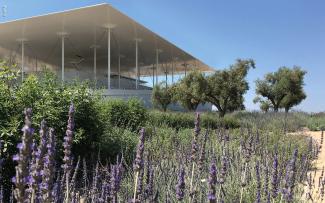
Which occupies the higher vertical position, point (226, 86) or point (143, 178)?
point (226, 86)

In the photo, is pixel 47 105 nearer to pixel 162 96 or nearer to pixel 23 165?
pixel 23 165

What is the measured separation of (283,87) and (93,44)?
19.9 m

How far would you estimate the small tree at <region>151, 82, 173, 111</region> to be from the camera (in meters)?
43.9

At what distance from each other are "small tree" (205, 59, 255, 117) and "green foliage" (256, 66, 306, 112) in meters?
7.15

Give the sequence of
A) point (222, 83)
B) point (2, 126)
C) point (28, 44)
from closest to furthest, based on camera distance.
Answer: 1. point (2, 126)
2. point (222, 83)
3. point (28, 44)

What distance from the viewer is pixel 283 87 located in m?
37.7

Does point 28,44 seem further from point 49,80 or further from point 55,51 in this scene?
point 49,80

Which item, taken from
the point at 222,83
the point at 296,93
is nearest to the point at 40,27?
the point at 222,83

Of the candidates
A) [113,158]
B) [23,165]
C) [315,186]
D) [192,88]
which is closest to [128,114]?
[113,158]

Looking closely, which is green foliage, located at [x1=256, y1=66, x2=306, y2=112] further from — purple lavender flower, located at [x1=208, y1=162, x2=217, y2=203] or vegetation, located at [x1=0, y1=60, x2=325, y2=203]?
purple lavender flower, located at [x1=208, y1=162, x2=217, y2=203]

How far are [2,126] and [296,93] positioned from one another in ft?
114

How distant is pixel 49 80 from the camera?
8.70m

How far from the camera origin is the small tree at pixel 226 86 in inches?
1190

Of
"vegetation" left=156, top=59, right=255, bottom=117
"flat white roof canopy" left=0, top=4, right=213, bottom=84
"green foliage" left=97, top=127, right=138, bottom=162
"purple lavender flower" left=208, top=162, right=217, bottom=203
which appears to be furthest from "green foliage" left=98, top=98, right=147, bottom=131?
"flat white roof canopy" left=0, top=4, right=213, bottom=84
